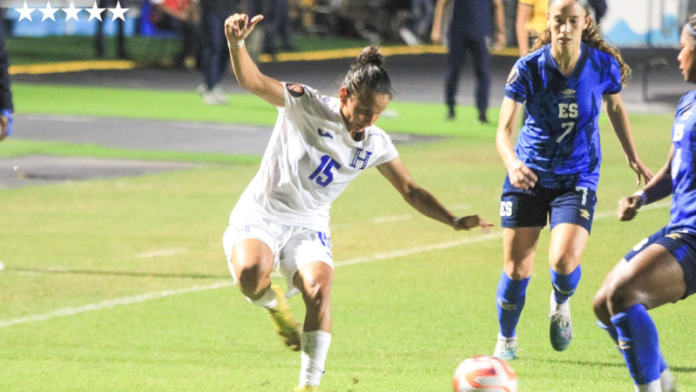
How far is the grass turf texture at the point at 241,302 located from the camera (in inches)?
250

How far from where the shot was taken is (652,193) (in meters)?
5.64

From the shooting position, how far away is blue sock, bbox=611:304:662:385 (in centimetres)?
513

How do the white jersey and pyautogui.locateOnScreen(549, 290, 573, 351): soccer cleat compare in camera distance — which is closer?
the white jersey

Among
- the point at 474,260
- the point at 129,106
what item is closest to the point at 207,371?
the point at 474,260

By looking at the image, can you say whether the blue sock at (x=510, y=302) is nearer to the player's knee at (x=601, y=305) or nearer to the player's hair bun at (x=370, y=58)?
the player's knee at (x=601, y=305)

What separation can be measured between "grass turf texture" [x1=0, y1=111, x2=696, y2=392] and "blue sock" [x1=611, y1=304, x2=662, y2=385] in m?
0.79

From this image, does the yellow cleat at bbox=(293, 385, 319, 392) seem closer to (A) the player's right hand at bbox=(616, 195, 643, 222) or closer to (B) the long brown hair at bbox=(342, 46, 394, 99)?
(B) the long brown hair at bbox=(342, 46, 394, 99)

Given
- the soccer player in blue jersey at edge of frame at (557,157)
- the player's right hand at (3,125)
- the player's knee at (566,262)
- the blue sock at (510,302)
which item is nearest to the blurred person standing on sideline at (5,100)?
the player's right hand at (3,125)

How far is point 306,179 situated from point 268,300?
744 millimetres

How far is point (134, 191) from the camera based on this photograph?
42.7 ft

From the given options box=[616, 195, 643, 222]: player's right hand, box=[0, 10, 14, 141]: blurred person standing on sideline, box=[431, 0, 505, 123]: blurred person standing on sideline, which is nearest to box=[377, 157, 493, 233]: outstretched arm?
box=[616, 195, 643, 222]: player's right hand

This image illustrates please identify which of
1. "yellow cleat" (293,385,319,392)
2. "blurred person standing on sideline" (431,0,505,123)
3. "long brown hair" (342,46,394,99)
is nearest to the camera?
"yellow cleat" (293,385,319,392)

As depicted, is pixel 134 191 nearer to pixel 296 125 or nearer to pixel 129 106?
pixel 296 125

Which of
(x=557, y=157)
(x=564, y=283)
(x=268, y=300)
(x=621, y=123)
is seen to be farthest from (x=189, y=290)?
(x=621, y=123)
